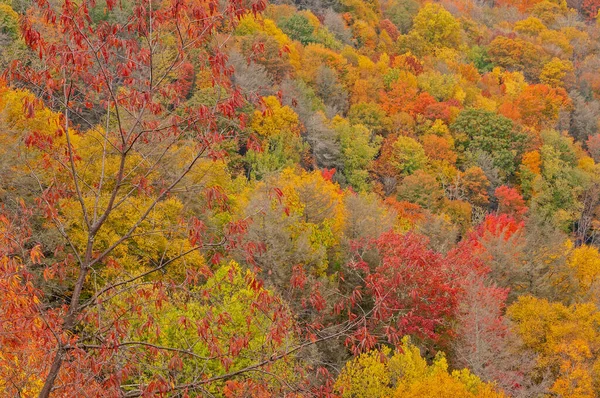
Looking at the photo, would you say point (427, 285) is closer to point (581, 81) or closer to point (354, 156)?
point (354, 156)

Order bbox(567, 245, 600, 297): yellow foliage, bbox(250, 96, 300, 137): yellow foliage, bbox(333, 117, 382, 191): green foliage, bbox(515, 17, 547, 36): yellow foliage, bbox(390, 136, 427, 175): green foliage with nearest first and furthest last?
1. bbox(567, 245, 600, 297): yellow foliage
2. bbox(250, 96, 300, 137): yellow foliage
3. bbox(333, 117, 382, 191): green foliage
4. bbox(390, 136, 427, 175): green foliage
5. bbox(515, 17, 547, 36): yellow foliage

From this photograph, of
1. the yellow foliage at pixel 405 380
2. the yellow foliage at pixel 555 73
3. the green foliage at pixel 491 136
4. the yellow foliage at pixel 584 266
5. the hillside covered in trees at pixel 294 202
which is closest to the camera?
the hillside covered in trees at pixel 294 202

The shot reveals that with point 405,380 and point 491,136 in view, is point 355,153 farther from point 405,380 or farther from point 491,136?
point 405,380

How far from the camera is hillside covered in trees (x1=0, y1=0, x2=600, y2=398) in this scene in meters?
6.00

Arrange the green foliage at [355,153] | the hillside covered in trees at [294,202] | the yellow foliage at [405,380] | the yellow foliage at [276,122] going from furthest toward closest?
1. the green foliage at [355,153]
2. the yellow foliage at [276,122]
3. the yellow foliage at [405,380]
4. the hillside covered in trees at [294,202]

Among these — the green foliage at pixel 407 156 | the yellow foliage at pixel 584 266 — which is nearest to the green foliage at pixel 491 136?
the green foliage at pixel 407 156

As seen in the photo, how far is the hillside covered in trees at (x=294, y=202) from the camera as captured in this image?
19.7 ft

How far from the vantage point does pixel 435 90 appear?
58.7 meters

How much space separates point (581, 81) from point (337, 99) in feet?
128

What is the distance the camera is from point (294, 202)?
1019 inches

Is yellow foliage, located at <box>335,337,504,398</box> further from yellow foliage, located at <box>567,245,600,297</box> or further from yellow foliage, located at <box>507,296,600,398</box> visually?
yellow foliage, located at <box>567,245,600,297</box>

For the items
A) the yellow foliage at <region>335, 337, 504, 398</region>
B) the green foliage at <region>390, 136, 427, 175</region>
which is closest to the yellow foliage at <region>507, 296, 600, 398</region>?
the yellow foliage at <region>335, 337, 504, 398</region>

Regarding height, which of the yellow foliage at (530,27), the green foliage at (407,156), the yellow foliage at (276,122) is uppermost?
the yellow foliage at (530,27)

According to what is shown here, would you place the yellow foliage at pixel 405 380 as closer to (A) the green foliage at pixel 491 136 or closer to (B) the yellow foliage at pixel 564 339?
(B) the yellow foliage at pixel 564 339
